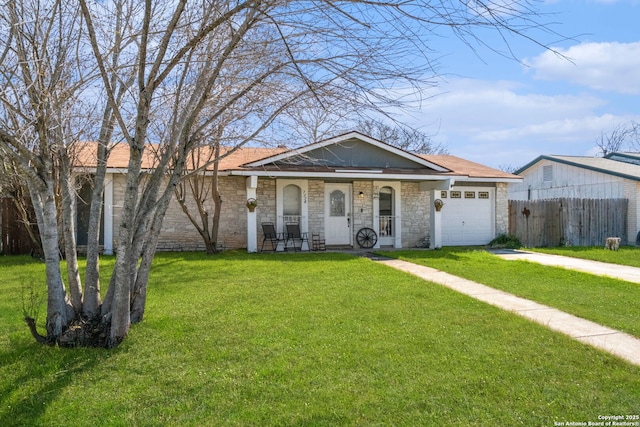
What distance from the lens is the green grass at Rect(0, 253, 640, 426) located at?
3062mm

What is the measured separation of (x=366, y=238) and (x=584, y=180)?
1038 cm

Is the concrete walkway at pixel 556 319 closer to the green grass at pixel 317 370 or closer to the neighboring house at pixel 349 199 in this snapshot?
the green grass at pixel 317 370

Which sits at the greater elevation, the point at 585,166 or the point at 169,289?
the point at 585,166

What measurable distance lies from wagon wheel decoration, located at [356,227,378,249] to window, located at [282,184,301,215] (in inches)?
85.1

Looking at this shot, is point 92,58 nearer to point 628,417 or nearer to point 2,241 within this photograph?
point 628,417

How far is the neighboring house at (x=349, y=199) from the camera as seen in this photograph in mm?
12781

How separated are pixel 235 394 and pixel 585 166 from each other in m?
18.8

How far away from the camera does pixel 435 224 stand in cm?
1422

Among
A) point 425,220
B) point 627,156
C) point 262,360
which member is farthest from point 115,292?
point 627,156

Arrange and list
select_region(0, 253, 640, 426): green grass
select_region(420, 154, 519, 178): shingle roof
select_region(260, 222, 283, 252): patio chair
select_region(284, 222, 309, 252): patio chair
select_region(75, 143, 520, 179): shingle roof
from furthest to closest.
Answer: select_region(420, 154, 519, 178): shingle roof
select_region(284, 222, 309, 252): patio chair
select_region(260, 222, 283, 252): patio chair
select_region(75, 143, 520, 179): shingle roof
select_region(0, 253, 640, 426): green grass

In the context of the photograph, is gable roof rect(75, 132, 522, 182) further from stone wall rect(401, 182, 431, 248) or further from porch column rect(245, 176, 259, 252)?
stone wall rect(401, 182, 431, 248)

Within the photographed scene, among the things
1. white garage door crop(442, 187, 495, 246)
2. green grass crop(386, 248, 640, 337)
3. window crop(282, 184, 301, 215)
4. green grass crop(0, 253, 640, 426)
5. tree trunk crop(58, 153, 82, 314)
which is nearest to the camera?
green grass crop(0, 253, 640, 426)

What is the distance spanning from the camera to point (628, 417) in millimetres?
2957

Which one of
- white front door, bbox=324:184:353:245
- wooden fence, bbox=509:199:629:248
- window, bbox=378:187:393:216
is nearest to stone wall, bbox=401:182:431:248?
window, bbox=378:187:393:216
